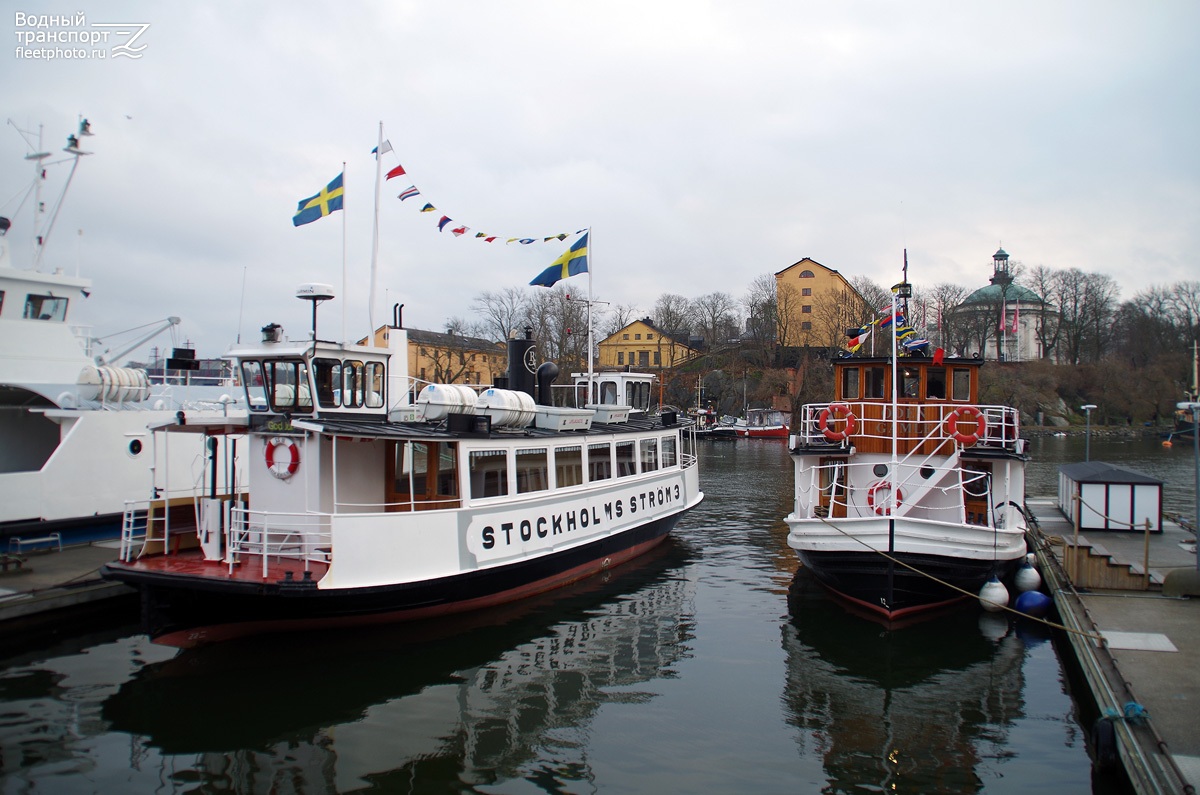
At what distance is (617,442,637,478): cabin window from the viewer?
66.2 ft

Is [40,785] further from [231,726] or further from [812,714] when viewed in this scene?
[812,714]

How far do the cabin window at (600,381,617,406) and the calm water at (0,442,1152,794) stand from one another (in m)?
8.95

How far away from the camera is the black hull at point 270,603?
38.1ft

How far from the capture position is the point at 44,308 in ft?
68.4

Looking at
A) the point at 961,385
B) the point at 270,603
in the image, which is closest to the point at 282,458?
the point at 270,603

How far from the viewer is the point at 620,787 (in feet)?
29.1

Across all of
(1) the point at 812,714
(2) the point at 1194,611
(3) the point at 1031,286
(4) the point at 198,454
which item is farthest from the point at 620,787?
(3) the point at 1031,286

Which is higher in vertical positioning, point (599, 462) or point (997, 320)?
point (997, 320)

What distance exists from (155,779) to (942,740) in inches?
397

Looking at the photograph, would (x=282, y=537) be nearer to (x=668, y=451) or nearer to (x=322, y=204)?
(x=322, y=204)

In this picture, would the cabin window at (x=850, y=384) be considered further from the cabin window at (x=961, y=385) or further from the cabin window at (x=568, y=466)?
the cabin window at (x=568, y=466)

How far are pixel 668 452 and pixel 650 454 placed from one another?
4.52ft

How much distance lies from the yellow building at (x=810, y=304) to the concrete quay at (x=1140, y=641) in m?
64.0

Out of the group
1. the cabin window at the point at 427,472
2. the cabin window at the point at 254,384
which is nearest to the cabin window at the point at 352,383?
the cabin window at the point at 427,472
